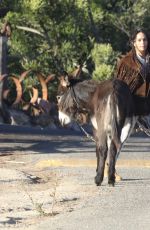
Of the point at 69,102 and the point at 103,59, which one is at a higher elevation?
the point at 69,102

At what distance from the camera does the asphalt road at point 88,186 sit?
826 cm

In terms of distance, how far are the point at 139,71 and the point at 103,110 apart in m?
0.88

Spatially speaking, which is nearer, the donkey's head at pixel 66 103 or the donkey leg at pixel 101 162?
the donkey leg at pixel 101 162

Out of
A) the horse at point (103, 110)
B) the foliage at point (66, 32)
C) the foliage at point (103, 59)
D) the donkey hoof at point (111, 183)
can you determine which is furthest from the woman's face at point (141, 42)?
the foliage at point (66, 32)

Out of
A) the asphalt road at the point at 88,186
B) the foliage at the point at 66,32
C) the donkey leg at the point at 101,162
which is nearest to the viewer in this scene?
the asphalt road at the point at 88,186

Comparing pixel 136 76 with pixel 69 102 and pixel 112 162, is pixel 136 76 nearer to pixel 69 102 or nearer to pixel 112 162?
pixel 69 102

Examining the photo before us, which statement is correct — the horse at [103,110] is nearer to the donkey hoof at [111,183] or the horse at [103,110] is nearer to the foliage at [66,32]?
the donkey hoof at [111,183]

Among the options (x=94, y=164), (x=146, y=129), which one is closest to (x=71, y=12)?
(x=94, y=164)

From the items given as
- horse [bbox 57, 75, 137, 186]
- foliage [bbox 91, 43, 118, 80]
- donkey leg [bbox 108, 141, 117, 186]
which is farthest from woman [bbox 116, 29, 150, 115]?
foliage [bbox 91, 43, 118, 80]

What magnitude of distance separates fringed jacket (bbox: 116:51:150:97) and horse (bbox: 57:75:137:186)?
0.29 m

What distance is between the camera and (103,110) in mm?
10555

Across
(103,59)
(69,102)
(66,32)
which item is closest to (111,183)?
(69,102)

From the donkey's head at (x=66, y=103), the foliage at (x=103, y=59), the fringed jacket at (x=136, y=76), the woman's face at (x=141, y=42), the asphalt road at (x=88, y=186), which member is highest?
the woman's face at (x=141, y=42)

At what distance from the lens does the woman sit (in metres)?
11.0
